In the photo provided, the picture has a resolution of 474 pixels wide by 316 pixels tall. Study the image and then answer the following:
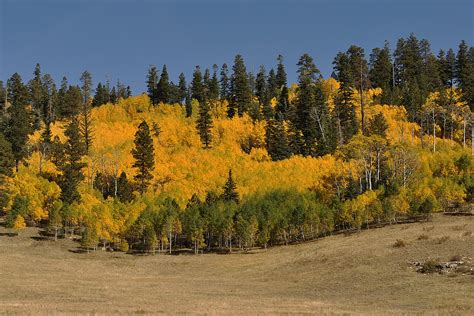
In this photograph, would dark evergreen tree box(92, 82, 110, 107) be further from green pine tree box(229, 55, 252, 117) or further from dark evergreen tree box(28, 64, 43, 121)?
green pine tree box(229, 55, 252, 117)

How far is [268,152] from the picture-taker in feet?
335

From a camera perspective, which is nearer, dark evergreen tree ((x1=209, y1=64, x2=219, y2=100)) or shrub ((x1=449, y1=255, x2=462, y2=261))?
shrub ((x1=449, y1=255, x2=462, y2=261))

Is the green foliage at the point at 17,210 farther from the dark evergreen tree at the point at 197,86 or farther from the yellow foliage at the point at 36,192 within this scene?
the dark evergreen tree at the point at 197,86

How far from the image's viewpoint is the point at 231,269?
183 feet

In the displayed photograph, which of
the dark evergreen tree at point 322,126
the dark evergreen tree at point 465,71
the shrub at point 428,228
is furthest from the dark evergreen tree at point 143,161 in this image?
the dark evergreen tree at point 465,71

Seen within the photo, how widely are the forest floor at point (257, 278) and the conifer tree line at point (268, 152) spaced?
160 inches

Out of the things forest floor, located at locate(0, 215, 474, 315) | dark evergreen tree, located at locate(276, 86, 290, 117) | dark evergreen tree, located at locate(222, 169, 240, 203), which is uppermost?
dark evergreen tree, located at locate(276, 86, 290, 117)

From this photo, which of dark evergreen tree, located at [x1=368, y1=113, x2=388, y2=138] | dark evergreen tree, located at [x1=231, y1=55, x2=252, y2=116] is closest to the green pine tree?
dark evergreen tree, located at [x1=231, y1=55, x2=252, y2=116]

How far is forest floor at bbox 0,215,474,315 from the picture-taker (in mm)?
28272

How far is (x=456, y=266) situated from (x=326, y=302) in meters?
15.5

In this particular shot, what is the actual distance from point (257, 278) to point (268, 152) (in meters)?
55.0

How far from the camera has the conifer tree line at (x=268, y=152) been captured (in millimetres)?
70250

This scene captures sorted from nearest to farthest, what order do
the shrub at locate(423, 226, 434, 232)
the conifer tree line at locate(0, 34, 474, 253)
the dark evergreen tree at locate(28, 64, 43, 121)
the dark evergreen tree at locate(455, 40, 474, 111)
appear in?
1. the shrub at locate(423, 226, 434, 232)
2. the conifer tree line at locate(0, 34, 474, 253)
3. the dark evergreen tree at locate(455, 40, 474, 111)
4. the dark evergreen tree at locate(28, 64, 43, 121)

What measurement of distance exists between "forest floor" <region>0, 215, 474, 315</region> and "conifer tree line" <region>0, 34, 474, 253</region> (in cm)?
405
